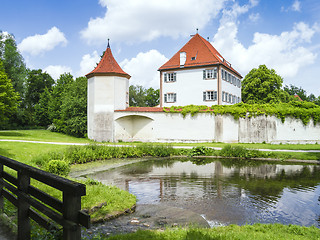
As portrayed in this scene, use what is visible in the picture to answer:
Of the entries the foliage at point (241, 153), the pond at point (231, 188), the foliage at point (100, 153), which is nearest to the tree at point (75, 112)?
the foliage at point (100, 153)

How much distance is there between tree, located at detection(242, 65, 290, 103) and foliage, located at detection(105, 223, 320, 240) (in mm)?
35623

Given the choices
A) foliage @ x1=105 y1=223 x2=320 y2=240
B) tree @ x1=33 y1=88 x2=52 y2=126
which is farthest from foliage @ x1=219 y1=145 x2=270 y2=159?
tree @ x1=33 y1=88 x2=52 y2=126

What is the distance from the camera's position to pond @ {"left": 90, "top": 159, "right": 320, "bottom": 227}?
25.0ft

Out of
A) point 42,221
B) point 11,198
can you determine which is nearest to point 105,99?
point 11,198

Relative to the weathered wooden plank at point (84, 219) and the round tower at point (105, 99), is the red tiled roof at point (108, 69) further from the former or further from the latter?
the weathered wooden plank at point (84, 219)

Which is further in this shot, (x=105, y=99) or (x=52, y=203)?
(x=105, y=99)

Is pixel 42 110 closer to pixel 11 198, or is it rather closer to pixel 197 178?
pixel 197 178

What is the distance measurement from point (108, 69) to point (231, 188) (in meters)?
21.1

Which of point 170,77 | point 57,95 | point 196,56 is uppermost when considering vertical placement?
point 196,56

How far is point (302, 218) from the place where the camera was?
24.1 ft

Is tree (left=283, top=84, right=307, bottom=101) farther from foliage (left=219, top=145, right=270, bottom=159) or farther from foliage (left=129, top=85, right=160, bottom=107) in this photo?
foliage (left=219, top=145, right=270, bottom=159)

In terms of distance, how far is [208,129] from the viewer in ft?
89.3

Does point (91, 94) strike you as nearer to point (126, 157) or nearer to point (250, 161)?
point (126, 157)

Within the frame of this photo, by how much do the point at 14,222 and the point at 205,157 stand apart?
1635 centimetres
